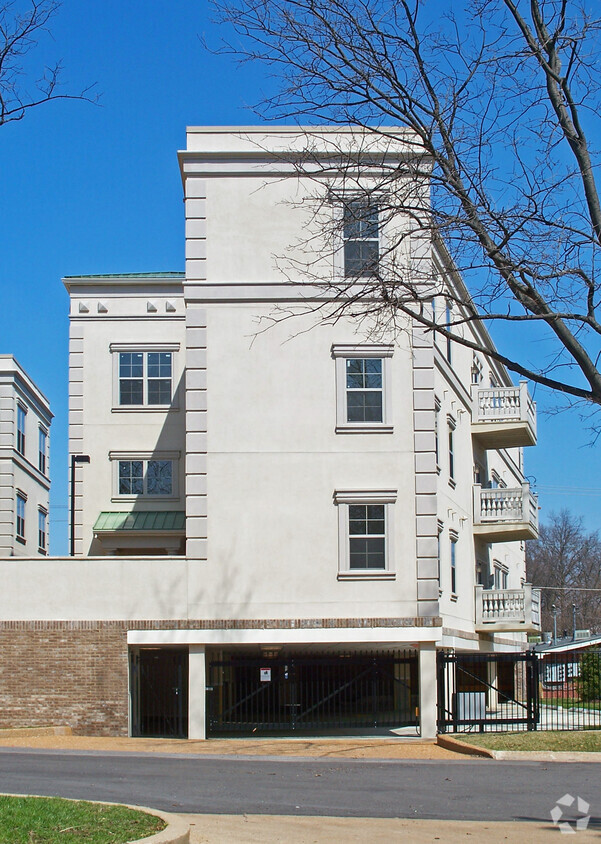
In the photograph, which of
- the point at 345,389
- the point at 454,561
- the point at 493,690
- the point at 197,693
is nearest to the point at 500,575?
the point at 493,690

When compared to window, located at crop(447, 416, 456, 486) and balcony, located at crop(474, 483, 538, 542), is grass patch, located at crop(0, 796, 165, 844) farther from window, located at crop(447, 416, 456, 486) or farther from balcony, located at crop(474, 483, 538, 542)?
balcony, located at crop(474, 483, 538, 542)

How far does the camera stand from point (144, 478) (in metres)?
32.3

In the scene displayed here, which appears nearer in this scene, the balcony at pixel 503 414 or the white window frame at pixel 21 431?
the balcony at pixel 503 414

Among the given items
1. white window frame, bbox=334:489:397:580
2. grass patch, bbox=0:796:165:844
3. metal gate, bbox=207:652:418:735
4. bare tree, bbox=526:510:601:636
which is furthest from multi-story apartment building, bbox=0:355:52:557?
bare tree, bbox=526:510:601:636

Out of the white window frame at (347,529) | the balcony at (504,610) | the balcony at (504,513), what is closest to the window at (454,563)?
the balcony at (504,610)

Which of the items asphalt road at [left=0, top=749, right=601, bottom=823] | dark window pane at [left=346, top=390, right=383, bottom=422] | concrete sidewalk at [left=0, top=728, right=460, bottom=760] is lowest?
concrete sidewalk at [left=0, top=728, right=460, bottom=760]

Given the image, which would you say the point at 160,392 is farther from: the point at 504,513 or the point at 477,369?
the point at 477,369

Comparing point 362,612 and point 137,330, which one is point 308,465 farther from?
point 137,330

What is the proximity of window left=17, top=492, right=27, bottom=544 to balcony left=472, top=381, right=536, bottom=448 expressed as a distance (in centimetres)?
1643

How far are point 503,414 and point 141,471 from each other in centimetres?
1163

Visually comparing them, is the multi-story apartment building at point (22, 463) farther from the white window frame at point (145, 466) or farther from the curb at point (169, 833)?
→ the curb at point (169, 833)

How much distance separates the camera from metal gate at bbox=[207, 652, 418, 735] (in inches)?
992

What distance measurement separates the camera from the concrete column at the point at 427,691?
80.4ft

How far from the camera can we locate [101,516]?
31500mm
